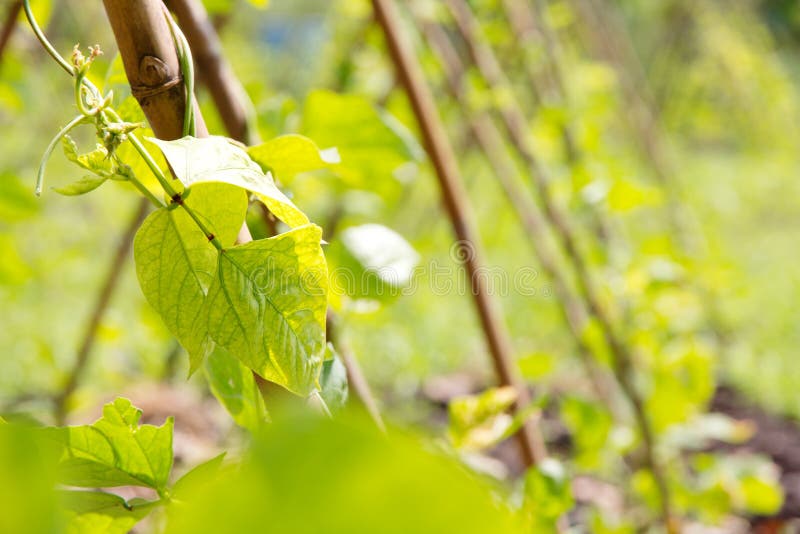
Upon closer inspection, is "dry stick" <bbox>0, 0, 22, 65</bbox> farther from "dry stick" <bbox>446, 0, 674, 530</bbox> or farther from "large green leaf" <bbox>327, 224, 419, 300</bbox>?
"dry stick" <bbox>446, 0, 674, 530</bbox>

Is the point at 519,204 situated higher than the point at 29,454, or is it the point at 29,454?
the point at 29,454

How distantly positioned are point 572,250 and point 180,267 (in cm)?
79

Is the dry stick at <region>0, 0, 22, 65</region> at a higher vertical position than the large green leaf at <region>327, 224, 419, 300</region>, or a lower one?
higher

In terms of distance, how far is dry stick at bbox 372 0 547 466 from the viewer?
59 cm

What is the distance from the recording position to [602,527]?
2.28 ft

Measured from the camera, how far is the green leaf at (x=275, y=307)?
204 mm

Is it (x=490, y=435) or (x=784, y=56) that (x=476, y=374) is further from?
(x=784, y=56)

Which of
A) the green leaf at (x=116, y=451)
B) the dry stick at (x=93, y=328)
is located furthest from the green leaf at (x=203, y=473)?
the dry stick at (x=93, y=328)

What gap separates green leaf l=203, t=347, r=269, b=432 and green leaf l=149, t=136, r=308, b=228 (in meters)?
0.09

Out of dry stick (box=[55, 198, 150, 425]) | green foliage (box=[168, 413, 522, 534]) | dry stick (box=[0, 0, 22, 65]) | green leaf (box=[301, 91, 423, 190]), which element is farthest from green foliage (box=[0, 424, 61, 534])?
dry stick (box=[55, 198, 150, 425])

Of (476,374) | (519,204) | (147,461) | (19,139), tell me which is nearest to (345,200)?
(519,204)

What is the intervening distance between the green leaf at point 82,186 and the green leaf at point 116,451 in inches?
2.5

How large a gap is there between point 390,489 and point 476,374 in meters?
2.35

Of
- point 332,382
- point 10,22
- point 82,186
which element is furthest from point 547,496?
point 10,22
